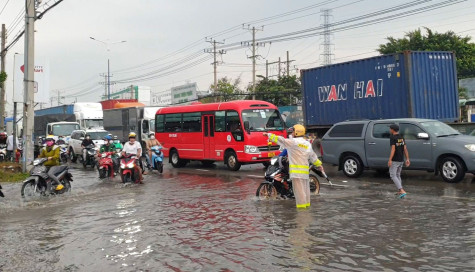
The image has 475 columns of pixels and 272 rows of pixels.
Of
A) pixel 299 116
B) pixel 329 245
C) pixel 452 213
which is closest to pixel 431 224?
pixel 452 213

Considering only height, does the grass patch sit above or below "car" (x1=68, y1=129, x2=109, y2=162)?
below

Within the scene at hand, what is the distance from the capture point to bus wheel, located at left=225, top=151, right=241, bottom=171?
1792 cm

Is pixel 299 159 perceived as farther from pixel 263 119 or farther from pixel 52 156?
pixel 263 119

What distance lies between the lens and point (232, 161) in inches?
712

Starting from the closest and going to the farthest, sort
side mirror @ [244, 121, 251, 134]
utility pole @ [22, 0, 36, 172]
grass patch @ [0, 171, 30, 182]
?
grass patch @ [0, 171, 30, 182], utility pole @ [22, 0, 36, 172], side mirror @ [244, 121, 251, 134]

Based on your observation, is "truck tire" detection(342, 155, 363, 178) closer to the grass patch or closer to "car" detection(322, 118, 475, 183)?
"car" detection(322, 118, 475, 183)

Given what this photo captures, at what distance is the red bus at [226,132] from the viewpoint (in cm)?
1748

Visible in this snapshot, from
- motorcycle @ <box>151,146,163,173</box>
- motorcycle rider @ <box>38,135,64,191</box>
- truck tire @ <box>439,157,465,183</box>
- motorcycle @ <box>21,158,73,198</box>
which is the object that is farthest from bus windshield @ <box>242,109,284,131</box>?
motorcycle @ <box>21,158,73,198</box>

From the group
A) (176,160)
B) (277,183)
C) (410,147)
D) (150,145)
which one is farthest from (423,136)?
(176,160)

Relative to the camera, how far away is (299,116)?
37.0 meters

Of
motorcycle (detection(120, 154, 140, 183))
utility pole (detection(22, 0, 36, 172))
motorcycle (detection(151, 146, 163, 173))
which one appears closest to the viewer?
motorcycle (detection(120, 154, 140, 183))

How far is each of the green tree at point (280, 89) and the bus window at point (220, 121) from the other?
32283mm

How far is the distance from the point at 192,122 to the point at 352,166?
7.75m

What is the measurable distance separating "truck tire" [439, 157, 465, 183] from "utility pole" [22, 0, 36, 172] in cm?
1342
